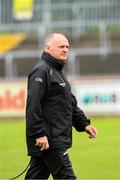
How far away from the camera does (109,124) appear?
22.9 meters

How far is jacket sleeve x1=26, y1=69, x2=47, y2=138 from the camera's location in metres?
7.50

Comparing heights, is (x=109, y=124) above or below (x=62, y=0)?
below

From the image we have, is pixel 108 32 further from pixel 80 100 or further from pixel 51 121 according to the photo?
pixel 51 121

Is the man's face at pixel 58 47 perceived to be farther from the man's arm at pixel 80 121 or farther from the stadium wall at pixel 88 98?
the stadium wall at pixel 88 98

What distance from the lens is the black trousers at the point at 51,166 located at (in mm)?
7672

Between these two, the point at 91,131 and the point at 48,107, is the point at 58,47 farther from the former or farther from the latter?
the point at 91,131

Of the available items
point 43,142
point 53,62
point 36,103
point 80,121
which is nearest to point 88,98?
point 80,121

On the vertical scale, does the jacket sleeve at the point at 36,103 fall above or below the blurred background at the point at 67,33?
above

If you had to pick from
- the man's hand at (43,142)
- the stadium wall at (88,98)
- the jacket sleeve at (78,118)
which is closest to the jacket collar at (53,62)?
the jacket sleeve at (78,118)

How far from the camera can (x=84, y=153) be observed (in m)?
15.8

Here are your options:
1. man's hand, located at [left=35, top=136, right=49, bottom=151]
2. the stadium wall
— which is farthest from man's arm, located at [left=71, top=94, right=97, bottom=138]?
the stadium wall

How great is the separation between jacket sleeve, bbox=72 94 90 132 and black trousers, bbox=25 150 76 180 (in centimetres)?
65

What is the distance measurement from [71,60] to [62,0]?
3922mm

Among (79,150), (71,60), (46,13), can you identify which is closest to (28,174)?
(79,150)
